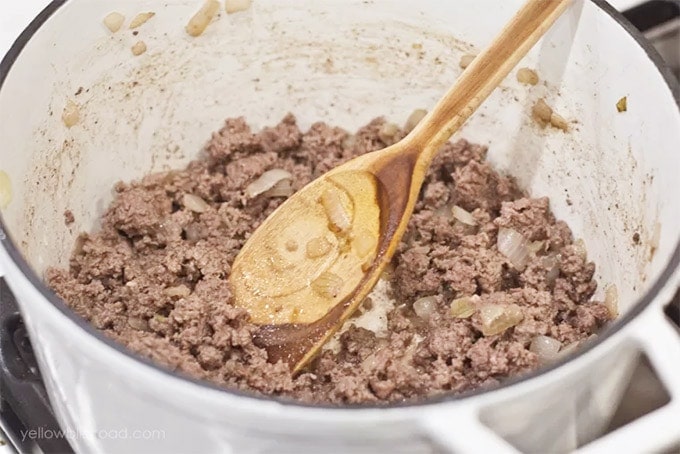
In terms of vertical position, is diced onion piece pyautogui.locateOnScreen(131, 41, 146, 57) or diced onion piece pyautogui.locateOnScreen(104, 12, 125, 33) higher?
diced onion piece pyautogui.locateOnScreen(104, 12, 125, 33)

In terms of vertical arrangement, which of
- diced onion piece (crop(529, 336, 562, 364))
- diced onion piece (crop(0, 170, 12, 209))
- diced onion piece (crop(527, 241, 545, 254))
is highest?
diced onion piece (crop(0, 170, 12, 209))

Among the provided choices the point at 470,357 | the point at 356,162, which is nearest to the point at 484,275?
the point at 470,357

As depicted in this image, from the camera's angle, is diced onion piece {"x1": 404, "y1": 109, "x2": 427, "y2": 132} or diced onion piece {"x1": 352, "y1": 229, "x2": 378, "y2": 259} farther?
diced onion piece {"x1": 404, "y1": 109, "x2": 427, "y2": 132}

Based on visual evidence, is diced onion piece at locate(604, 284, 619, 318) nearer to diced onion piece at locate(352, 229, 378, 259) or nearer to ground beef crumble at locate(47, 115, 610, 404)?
ground beef crumble at locate(47, 115, 610, 404)

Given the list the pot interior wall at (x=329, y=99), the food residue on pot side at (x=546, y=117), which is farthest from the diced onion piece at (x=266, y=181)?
the food residue on pot side at (x=546, y=117)

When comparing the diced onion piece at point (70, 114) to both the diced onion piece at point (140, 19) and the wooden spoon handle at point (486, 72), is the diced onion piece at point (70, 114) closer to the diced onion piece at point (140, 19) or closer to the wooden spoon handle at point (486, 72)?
the diced onion piece at point (140, 19)

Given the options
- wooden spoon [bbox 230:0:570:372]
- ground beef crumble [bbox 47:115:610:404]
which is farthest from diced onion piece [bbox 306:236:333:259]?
ground beef crumble [bbox 47:115:610:404]

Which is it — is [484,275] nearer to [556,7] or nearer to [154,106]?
[556,7]
